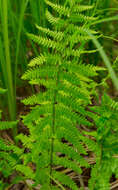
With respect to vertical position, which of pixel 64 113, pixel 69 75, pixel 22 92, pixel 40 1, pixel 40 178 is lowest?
pixel 40 178

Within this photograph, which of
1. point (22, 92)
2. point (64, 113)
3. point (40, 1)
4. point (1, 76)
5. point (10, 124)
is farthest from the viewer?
point (22, 92)

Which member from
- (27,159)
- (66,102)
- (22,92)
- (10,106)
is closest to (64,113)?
(66,102)

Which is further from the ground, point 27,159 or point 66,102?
point 66,102

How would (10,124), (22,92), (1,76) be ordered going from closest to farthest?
(10,124), (1,76), (22,92)

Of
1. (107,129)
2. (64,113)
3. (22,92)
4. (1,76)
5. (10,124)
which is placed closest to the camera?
(107,129)

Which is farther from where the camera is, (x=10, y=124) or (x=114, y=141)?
(x=10, y=124)

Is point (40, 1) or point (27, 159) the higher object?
point (40, 1)

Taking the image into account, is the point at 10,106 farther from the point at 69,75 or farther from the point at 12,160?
the point at 69,75

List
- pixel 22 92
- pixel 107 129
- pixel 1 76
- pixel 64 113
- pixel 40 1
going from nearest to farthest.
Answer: pixel 107 129 < pixel 64 113 < pixel 40 1 < pixel 1 76 < pixel 22 92

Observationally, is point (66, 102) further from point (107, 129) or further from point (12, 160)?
point (12, 160)

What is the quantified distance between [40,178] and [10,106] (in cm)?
50

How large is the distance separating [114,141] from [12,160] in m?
0.47

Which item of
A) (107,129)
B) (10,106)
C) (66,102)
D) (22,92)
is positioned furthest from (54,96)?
(22,92)

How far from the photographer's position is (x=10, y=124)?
3.33 feet
